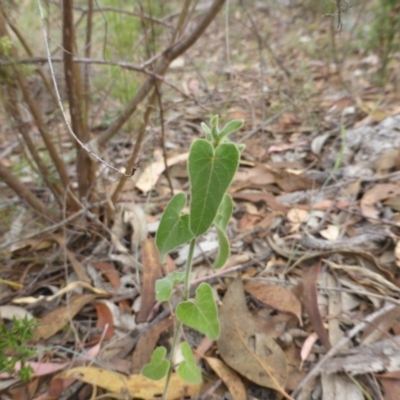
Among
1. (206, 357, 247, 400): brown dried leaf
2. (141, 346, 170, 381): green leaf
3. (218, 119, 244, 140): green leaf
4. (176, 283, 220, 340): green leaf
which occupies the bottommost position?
(206, 357, 247, 400): brown dried leaf

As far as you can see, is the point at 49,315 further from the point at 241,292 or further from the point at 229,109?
the point at 229,109

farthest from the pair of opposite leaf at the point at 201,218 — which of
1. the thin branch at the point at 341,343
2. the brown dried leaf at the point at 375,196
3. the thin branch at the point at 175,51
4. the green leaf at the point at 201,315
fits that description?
the brown dried leaf at the point at 375,196

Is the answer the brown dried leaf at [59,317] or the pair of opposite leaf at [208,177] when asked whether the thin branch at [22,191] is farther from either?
the pair of opposite leaf at [208,177]

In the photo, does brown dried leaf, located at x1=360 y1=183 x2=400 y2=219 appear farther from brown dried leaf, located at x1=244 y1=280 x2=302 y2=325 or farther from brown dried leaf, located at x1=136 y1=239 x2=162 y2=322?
brown dried leaf, located at x1=136 y1=239 x2=162 y2=322

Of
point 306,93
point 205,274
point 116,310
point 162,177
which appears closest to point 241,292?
point 205,274

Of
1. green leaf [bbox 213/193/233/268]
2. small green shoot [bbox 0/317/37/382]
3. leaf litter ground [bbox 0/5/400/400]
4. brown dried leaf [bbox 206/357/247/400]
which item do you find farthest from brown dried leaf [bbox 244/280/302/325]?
small green shoot [bbox 0/317/37/382]

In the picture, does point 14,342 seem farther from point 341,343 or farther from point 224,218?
point 341,343
